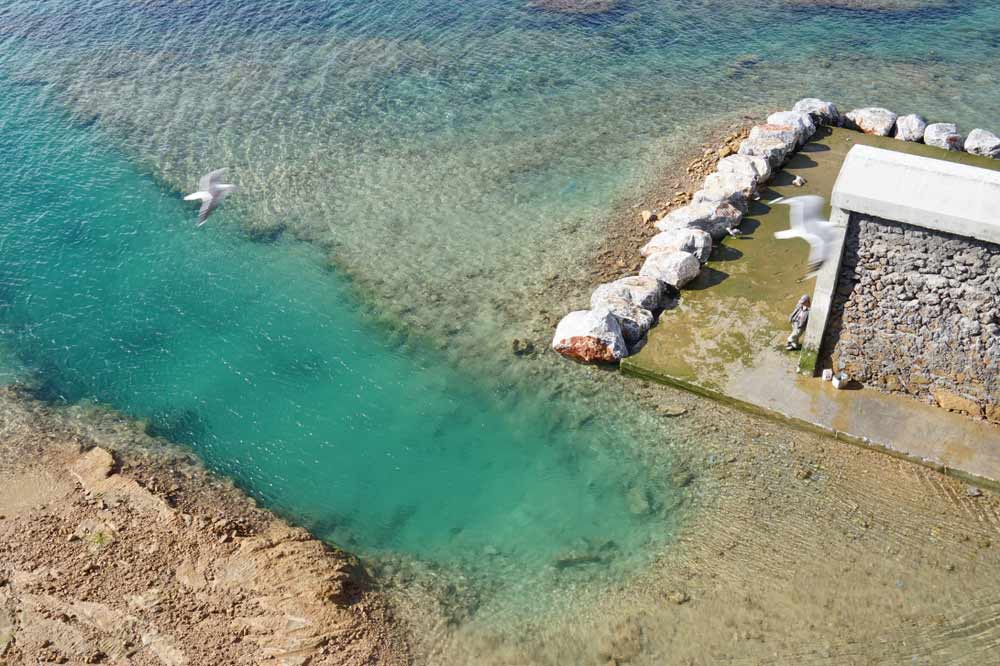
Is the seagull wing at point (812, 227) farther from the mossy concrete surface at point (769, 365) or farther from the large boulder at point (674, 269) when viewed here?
the large boulder at point (674, 269)

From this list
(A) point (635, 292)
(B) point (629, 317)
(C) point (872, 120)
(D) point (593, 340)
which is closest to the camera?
(D) point (593, 340)

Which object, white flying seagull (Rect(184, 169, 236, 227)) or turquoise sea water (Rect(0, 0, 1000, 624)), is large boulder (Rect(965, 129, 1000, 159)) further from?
white flying seagull (Rect(184, 169, 236, 227))

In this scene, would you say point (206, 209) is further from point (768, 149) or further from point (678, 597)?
point (678, 597)

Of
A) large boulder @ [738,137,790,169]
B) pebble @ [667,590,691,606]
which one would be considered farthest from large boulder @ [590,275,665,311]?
pebble @ [667,590,691,606]

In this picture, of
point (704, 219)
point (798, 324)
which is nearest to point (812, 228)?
point (798, 324)

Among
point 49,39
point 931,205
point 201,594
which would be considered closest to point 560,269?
point 931,205

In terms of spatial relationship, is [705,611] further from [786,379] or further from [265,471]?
[265,471]

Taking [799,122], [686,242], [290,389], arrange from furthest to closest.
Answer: [799,122], [686,242], [290,389]
